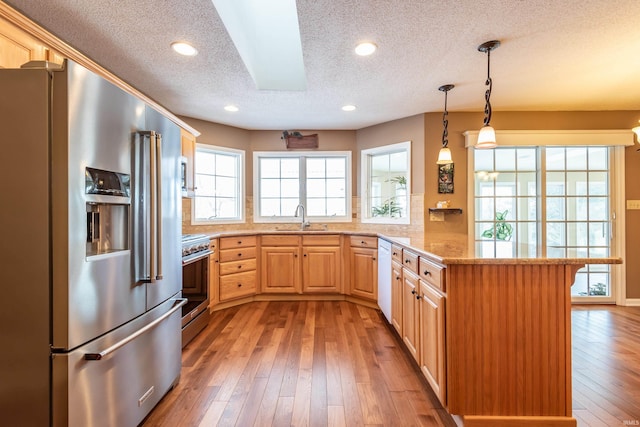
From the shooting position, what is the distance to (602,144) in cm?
355

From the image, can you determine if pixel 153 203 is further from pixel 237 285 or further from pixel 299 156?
pixel 299 156

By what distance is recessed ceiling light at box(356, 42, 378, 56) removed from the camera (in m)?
2.12

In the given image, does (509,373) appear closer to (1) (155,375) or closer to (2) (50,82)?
(1) (155,375)

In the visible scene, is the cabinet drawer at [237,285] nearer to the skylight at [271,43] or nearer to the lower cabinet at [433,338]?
the skylight at [271,43]

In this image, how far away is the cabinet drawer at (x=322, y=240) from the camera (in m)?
3.77

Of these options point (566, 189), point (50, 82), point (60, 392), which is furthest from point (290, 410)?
point (566, 189)

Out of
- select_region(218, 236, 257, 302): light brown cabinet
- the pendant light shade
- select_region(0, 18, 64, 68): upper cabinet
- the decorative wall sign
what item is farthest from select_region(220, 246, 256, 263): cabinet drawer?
the pendant light shade

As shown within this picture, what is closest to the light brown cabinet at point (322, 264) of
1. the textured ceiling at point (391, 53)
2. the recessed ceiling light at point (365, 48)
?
the textured ceiling at point (391, 53)

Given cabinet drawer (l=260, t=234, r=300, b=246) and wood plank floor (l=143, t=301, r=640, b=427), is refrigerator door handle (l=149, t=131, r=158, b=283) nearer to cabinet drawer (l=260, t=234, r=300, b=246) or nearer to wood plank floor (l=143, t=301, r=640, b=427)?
wood plank floor (l=143, t=301, r=640, b=427)

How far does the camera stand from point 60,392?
3.80 ft

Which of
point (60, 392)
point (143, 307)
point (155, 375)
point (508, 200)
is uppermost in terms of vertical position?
point (508, 200)

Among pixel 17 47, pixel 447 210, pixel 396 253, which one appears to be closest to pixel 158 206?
pixel 17 47

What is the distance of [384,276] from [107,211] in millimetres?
2374

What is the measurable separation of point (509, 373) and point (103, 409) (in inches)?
75.4
